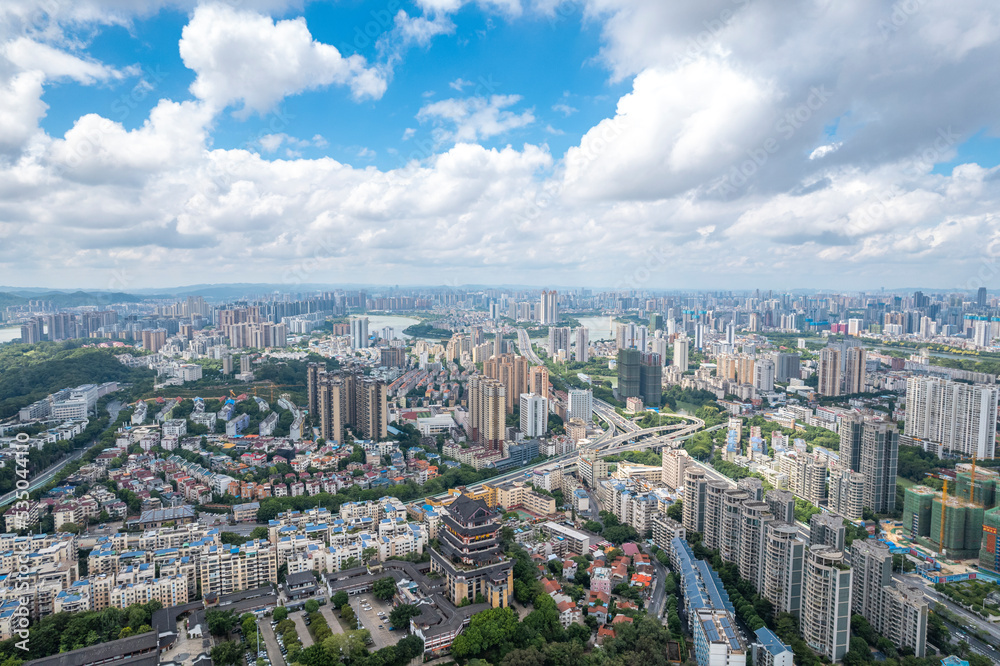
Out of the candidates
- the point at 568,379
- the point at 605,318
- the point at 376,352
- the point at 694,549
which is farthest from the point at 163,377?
the point at 605,318

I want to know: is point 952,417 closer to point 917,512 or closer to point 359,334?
point 917,512

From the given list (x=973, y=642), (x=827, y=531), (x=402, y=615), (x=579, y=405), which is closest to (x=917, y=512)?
(x=827, y=531)

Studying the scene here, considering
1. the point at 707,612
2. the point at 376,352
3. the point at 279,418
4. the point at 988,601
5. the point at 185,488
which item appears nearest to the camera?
the point at 707,612

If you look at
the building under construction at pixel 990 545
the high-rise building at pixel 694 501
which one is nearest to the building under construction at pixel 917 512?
the building under construction at pixel 990 545

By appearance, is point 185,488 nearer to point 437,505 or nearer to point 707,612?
point 437,505

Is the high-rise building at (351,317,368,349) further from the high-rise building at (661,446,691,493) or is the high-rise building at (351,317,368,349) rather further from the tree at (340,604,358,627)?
the tree at (340,604,358,627)

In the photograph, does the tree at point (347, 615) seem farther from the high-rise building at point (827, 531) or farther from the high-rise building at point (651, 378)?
the high-rise building at point (651, 378)
